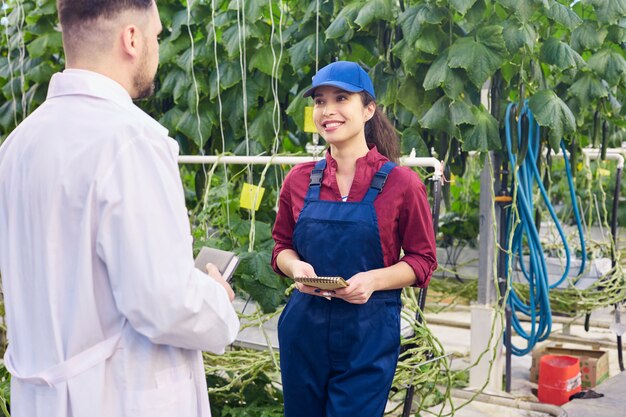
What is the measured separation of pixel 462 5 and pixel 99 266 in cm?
210

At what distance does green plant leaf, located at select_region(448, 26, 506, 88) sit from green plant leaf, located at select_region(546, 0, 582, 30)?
296 millimetres

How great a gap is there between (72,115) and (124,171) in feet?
0.48

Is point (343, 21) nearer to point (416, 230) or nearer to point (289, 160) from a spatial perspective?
point (289, 160)

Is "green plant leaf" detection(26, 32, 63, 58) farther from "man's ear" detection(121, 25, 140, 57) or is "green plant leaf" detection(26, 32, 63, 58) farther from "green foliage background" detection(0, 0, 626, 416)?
"man's ear" detection(121, 25, 140, 57)

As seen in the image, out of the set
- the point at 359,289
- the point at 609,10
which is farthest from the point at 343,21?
the point at 359,289

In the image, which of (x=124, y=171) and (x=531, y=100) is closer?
(x=124, y=171)

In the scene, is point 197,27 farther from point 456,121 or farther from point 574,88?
point 574,88

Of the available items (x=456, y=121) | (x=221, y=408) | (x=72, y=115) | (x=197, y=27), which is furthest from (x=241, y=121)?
(x=72, y=115)

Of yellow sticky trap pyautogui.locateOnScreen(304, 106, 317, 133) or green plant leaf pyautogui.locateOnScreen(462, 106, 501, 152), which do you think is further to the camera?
green plant leaf pyautogui.locateOnScreen(462, 106, 501, 152)

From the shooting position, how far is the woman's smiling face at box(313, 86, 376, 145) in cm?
208

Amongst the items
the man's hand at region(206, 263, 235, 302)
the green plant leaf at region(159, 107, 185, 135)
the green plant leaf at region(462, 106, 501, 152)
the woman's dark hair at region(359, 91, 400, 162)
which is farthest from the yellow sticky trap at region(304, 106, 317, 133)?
the man's hand at region(206, 263, 235, 302)

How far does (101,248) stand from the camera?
1242mm

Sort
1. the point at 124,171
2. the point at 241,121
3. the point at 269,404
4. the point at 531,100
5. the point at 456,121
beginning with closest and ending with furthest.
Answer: the point at 124,171 < the point at 269,404 < the point at 456,121 < the point at 531,100 < the point at 241,121

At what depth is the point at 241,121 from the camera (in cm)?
376
